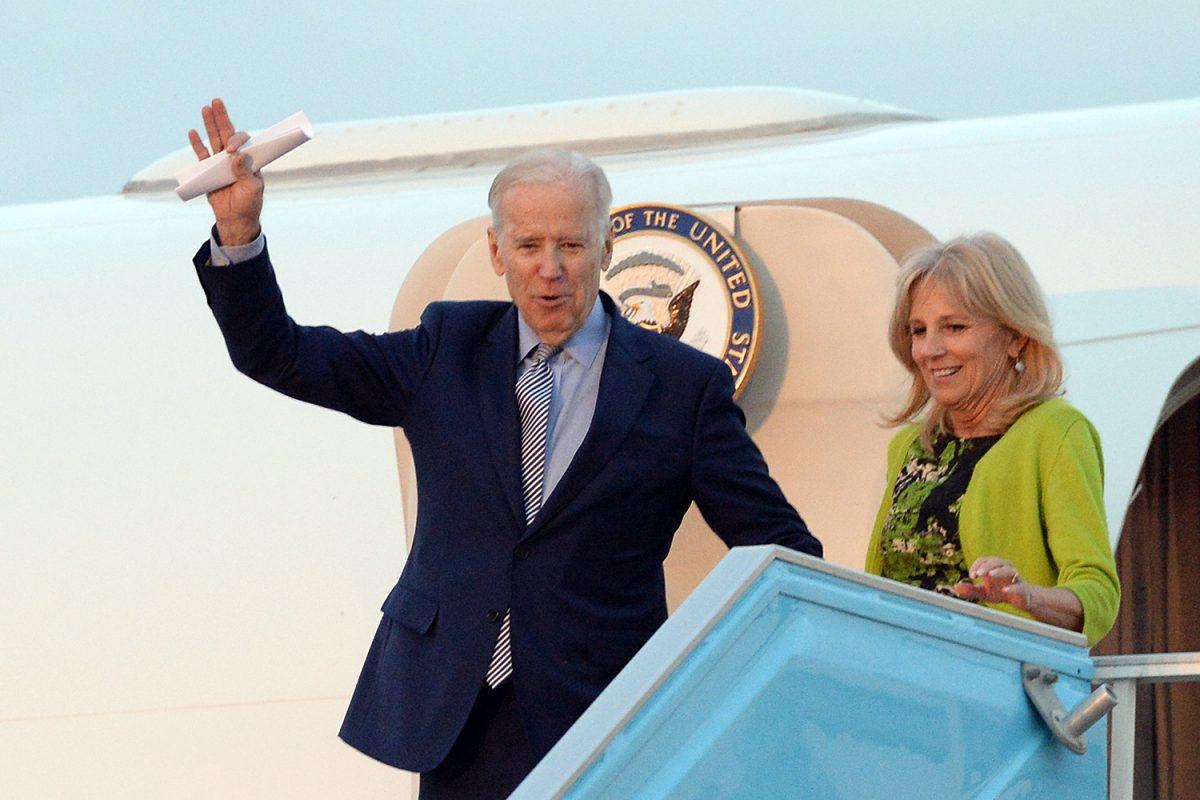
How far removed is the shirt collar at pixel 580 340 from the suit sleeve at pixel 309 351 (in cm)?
15

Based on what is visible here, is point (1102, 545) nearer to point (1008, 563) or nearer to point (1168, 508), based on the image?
point (1008, 563)

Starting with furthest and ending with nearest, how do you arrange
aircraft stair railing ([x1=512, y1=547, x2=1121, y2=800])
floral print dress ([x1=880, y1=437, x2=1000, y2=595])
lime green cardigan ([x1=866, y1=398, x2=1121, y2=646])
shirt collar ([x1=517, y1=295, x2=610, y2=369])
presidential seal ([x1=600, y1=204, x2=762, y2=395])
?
presidential seal ([x1=600, y1=204, x2=762, y2=395]) → floral print dress ([x1=880, y1=437, x2=1000, y2=595]) → lime green cardigan ([x1=866, y1=398, x2=1121, y2=646]) → shirt collar ([x1=517, y1=295, x2=610, y2=369]) → aircraft stair railing ([x1=512, y1=547, x2=1121, y2=800])

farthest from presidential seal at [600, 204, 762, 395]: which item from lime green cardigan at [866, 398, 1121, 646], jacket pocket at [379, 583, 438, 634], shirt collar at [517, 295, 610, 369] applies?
jacket pocket at [379, 583, 438, 634]

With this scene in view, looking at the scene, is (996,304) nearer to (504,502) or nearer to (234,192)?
(504,502)

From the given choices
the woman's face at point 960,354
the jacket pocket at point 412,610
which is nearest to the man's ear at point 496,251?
the jacket pocket at point 412,610

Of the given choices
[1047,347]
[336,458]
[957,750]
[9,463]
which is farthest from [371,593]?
[957,750]

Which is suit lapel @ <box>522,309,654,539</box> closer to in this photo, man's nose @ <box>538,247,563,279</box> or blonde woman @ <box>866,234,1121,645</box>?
man's nose @ <box>538,247,563,279</box>

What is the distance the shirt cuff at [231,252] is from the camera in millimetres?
2410

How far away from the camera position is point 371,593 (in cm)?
499

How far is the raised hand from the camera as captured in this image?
2.38m

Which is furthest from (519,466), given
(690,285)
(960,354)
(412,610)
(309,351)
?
(690,285)

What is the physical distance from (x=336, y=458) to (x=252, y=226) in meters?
2.79

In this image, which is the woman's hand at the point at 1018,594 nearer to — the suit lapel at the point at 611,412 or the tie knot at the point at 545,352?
the suit lapel at the point at 611,412

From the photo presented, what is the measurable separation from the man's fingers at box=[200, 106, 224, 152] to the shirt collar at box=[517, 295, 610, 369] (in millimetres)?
543
